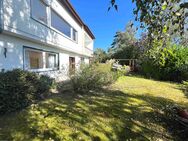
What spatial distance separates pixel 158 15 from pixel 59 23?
34.2 ft

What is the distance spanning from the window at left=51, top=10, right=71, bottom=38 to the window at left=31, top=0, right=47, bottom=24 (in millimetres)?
1388

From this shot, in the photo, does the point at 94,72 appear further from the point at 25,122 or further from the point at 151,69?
the point at 151,69

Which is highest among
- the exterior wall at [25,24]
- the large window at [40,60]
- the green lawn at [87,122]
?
the exterior wall at [25,24]

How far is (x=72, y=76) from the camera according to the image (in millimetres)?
8125

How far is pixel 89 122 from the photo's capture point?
4945mm

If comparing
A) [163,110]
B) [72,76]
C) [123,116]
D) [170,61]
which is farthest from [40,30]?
[170,61]

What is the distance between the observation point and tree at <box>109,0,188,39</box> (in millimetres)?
3066

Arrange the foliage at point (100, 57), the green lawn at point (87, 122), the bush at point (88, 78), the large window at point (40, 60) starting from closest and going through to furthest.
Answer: the green lawn at point (87, 122), the bush at point (88, 78), the large window at point (40, 60), the foliage at point (100, 57)

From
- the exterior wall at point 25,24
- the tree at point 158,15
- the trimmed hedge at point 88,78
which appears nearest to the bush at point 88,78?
the trimmed hedge at point 88,78

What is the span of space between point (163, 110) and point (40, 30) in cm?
703

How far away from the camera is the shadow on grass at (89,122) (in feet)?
14.0

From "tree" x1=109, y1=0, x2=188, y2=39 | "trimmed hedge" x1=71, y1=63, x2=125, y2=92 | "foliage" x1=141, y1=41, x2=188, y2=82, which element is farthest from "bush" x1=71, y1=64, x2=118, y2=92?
"foliage" x1=141, y1=41, x2=188, y2=82

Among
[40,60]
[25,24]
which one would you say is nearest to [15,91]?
[25,24]

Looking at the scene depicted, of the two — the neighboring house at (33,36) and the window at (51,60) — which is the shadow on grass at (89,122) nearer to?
the neighboring house at (33,36)
